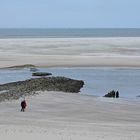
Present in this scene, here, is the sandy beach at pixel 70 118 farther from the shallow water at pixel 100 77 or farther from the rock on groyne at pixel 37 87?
the shallow water at pixel 100 77

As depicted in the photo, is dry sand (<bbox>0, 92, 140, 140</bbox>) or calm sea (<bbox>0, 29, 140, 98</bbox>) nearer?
dry sand (<bbox>0, 92, 140, 140</bbox>)

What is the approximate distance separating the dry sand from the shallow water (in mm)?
5130

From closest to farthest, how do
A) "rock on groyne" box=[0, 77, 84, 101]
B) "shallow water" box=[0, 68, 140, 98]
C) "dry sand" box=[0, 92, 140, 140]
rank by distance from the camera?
"dry sand" box=[0, 92, 140, 140]
"rock on groyne" box=[0, 77, 84, 101]
"shallow water" box=[0, 68, 140, 98]

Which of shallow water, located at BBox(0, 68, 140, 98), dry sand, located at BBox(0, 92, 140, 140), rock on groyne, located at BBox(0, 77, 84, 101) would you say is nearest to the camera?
dry sand, located at BBox(0, 92, 140, 140)

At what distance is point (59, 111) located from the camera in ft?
99.0

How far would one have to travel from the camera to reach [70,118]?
27641 mm

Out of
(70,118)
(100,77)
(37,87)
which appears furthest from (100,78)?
(70,118)

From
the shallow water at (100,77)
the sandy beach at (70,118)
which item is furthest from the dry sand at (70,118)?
the shallow water at (100,77)

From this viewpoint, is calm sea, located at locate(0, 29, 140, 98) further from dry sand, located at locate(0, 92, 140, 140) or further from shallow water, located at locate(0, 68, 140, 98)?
dry sand, located at locate(0, 92, 140, 140)

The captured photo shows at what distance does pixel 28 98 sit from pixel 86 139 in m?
14.7

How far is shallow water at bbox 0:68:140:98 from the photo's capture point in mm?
42156

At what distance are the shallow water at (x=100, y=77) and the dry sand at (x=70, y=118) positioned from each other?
513 cm

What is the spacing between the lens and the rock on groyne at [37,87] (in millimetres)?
35981

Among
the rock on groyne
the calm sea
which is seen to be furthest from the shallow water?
the rock on groyne
